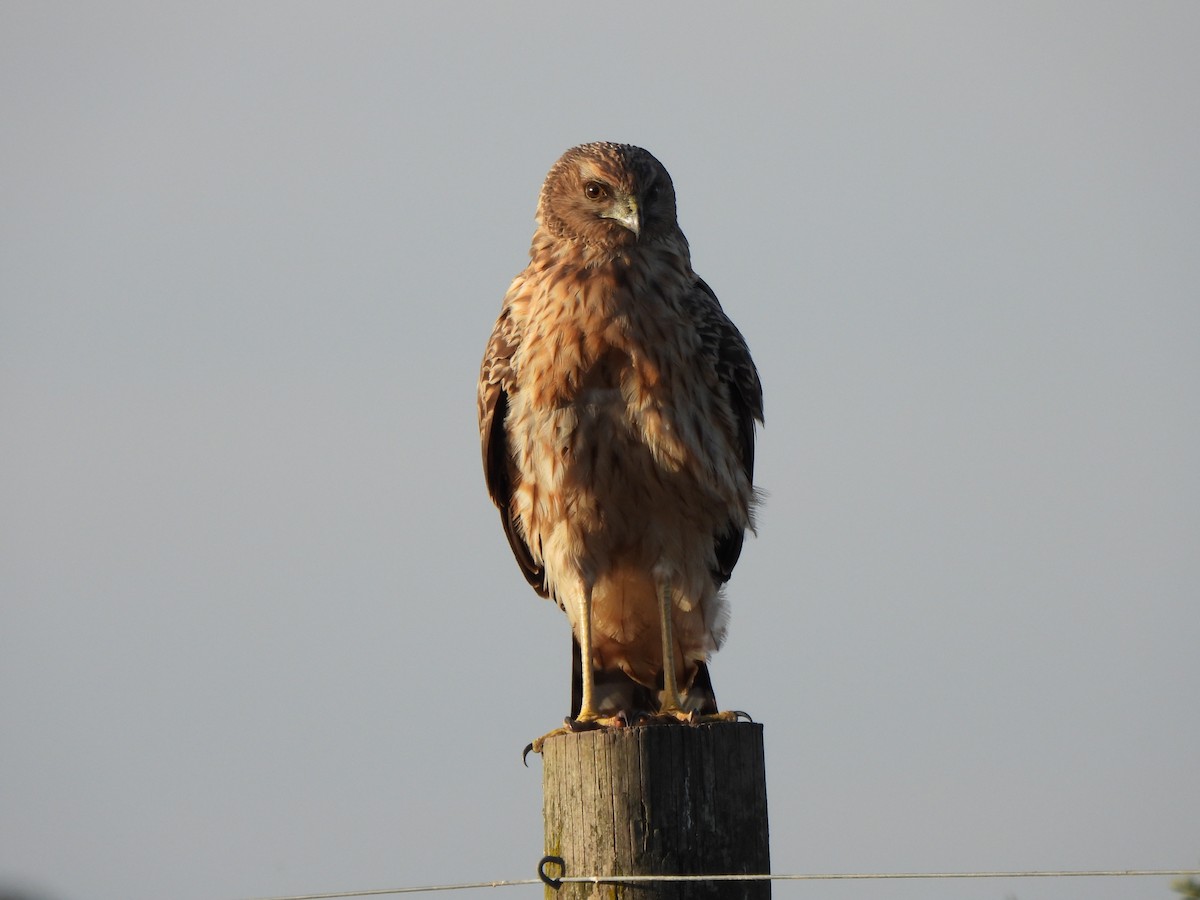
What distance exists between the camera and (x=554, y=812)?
3.96 metres

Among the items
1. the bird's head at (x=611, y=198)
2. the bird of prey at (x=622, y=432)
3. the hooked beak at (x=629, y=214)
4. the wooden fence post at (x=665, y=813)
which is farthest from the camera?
the bird's head at (x=611, y=198)

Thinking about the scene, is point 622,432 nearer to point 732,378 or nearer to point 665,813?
point 732,378

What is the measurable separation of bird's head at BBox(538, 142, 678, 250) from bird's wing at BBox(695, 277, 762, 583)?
1.12 feet

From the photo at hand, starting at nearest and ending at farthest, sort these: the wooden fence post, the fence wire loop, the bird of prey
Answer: the wooden fence post → the fence wire loop → the bird of prey

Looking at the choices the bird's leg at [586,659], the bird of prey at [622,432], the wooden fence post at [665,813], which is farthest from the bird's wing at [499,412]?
the wooden fence post at [665,813]

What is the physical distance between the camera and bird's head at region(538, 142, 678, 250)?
244 inches

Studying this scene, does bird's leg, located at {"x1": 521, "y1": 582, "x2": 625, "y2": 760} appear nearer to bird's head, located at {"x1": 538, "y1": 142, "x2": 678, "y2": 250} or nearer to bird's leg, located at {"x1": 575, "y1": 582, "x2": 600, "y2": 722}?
bird's leg, located at {"x1": 575, "y1": 582, "x2": 600, "y2": 722}

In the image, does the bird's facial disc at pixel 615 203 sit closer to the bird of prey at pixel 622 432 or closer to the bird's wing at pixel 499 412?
the bird of prey at pixel 622 432

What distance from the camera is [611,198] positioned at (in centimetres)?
625

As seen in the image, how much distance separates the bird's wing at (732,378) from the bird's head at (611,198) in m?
0.34

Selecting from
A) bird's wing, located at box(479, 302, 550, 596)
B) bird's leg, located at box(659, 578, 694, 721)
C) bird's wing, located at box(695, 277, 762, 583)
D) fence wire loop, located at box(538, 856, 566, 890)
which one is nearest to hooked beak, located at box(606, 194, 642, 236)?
bird's wing, located at box(695, 277, 762, 583)

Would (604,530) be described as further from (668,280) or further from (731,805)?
(731,805)

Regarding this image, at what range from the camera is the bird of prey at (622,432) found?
5.87 metres

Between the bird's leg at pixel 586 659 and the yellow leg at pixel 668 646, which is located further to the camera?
the yellow leg at pixel 668 646
